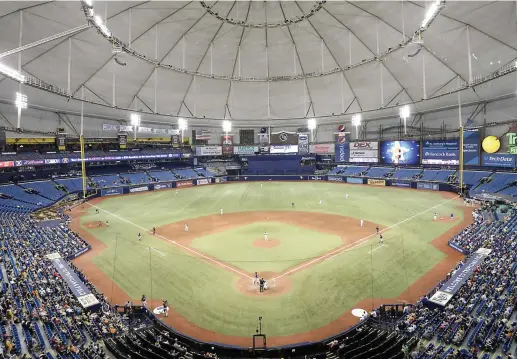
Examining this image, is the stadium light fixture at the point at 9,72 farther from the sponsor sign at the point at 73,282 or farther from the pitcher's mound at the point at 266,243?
the pitcher's mound at the point at 266,243

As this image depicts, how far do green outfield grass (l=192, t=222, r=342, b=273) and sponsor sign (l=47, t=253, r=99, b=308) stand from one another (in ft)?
34.1

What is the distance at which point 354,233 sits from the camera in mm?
34094

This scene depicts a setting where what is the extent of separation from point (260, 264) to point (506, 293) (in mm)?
15659

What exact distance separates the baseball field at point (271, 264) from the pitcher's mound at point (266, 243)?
0.10 meters

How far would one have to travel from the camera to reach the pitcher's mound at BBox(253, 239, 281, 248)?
3060 centimetres

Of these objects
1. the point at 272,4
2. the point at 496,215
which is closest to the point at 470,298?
the point at 496,215

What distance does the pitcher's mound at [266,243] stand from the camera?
30600 mm

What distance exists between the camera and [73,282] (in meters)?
21.3

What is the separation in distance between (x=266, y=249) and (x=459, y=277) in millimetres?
14939

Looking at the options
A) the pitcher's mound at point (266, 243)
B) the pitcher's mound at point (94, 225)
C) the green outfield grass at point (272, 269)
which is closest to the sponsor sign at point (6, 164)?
the pitcher's mound at point (94, 225)

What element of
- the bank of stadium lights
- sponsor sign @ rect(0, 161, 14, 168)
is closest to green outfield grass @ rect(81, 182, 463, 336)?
the bank of stadium lights

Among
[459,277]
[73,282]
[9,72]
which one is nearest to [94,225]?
[9,72]

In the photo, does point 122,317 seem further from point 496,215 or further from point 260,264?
point 496,215

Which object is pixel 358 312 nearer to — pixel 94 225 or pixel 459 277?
pixel 459 277
